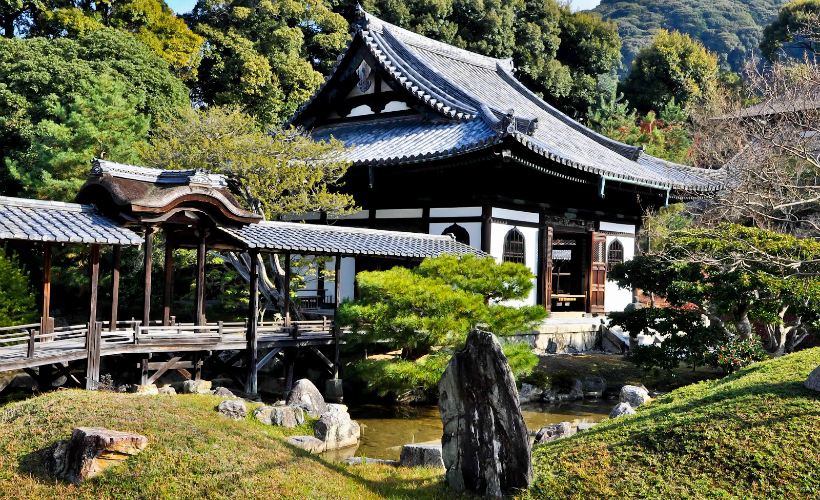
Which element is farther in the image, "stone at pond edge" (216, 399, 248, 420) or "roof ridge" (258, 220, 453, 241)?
"roof ridge" (258, 220, 453, 241)

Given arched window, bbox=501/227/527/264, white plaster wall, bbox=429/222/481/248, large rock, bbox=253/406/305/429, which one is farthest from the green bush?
arched window, bbox=501/227/527/264

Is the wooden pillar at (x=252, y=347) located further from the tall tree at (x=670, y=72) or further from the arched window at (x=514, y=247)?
the tall tree at (x=670, y=72)

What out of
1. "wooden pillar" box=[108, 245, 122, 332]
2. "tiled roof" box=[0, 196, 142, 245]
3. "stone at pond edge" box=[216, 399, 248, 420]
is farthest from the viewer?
"wooden pillar" box=[108, 245, 122, 332]

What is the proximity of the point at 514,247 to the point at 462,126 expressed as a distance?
3553 mm

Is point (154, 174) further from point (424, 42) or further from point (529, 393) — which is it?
point (424, 42)

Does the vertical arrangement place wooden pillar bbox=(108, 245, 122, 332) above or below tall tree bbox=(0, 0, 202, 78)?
below

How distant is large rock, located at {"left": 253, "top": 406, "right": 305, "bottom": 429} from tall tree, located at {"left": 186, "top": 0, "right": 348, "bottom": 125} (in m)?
22.8

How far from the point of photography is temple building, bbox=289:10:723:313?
1922 centimetres

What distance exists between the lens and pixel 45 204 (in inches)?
526

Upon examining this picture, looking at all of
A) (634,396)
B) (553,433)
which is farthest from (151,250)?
(634,396)

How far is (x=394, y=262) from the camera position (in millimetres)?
19750

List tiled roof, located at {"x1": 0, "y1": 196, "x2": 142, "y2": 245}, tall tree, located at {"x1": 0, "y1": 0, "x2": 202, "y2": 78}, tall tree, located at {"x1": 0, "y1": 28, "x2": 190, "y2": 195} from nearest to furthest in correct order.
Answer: tiled roof, located at {"x1": 0, "y1": 196, "x2": 142, "y2": 245} → tall tree, located at {"x1": 0, "y1": 28, "x2": 190, "y2": 195} → tall tree, located at {"x1": 0, "y1": 0, "x2": 202, "y2": 78}

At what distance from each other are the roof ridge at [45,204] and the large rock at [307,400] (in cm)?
507

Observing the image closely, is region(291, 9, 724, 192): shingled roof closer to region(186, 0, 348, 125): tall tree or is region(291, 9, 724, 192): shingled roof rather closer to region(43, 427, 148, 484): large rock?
region(186, 0, 348, 125): tall tree
